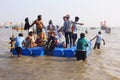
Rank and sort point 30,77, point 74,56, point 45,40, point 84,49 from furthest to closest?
point 45,40 < point 74,56 < point 84,49 < point 30,77

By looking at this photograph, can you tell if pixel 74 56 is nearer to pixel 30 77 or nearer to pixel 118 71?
pixel 118 71

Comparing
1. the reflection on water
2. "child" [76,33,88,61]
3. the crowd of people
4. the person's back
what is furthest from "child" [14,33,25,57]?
"child" [76,33,88,61]

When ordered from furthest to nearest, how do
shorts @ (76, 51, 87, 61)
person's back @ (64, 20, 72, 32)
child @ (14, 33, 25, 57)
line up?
1. person's back @ (64, 20, 72, 32)
2. child @ (14, 33, 25, 57)
3. shorts @ (76, 51, 87, 61)

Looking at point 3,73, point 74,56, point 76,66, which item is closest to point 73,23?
point 74,56

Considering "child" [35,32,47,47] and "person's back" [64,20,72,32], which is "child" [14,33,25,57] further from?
"person's back" [64,20,72,32]

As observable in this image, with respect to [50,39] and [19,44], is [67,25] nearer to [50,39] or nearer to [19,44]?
[50,39]

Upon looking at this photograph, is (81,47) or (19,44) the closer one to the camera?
(81,47)

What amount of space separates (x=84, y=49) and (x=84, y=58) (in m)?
0.54

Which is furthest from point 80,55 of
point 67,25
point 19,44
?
point 19,44

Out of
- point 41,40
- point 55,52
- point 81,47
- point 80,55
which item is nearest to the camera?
point 81,47

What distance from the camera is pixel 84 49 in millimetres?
13219

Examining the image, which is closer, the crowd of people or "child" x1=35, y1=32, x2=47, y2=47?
the crowd of people

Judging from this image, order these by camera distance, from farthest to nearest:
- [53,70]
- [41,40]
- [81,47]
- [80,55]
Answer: [41,40] < [80,55] < [81,47] < [53,70]

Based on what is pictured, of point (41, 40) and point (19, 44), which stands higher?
point (41, 40)
